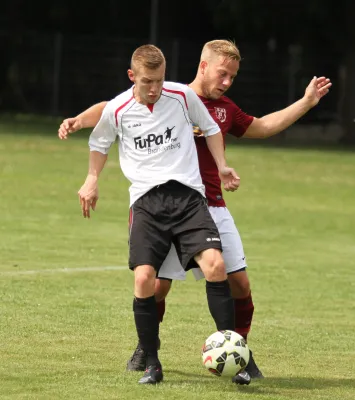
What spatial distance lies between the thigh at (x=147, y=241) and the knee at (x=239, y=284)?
1.90ft

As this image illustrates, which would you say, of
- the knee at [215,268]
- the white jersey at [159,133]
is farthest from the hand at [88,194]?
the knee at [215,268]

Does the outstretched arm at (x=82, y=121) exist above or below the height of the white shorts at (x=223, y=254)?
above

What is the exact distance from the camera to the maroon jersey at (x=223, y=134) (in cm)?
771

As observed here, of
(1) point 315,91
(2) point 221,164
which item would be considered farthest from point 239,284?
(1) point 315,91

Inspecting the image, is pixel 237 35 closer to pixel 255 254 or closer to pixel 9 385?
pixel 255 254

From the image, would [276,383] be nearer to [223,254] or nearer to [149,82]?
[223,254]

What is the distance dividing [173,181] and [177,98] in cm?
52

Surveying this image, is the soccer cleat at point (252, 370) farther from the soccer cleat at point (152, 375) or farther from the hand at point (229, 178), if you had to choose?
the hand at point (229, 178)

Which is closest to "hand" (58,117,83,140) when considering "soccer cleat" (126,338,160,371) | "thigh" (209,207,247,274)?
"thigh" (209,207,247,274)

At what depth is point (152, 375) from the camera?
281 inches

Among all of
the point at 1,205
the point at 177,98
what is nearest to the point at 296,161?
the point at 1,205

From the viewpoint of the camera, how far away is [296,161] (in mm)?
27094

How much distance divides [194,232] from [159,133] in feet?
2.11

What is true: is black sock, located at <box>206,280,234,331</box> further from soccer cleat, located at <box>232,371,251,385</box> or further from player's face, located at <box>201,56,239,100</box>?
player's face, located at <box>201,56,239,100</box>
